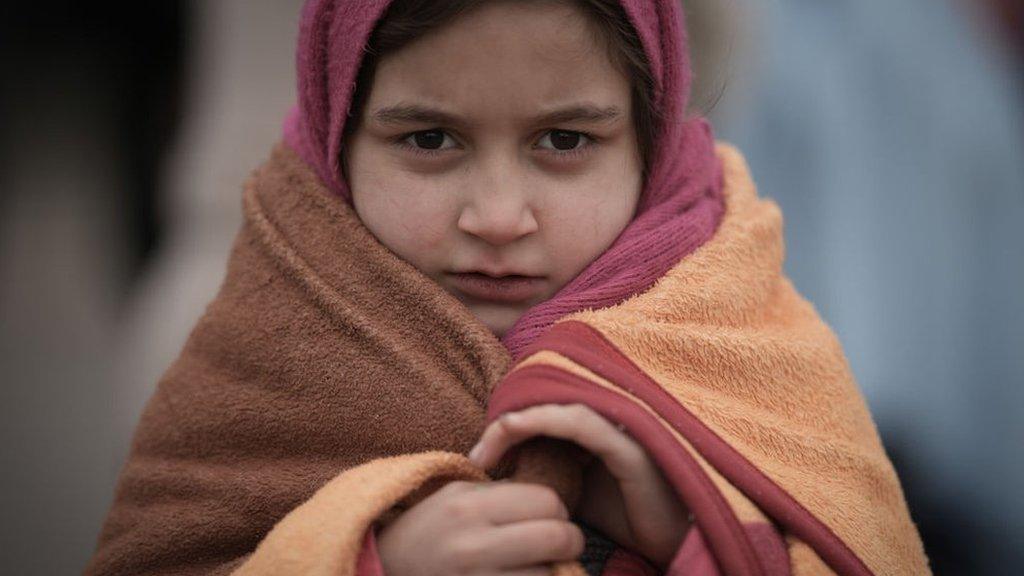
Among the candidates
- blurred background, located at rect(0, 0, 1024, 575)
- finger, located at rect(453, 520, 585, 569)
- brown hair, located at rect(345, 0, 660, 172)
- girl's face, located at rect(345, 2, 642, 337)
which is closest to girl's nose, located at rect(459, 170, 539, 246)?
girl's face, located at rect(345, 2, 642, 337)

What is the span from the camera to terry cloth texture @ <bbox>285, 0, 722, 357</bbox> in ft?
3.45

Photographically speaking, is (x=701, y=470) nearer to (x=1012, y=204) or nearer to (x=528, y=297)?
(x=528, y=297)

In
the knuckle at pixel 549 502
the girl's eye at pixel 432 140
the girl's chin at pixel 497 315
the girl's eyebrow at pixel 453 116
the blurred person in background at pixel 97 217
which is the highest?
the girl's eyebrow at pixel 453 116

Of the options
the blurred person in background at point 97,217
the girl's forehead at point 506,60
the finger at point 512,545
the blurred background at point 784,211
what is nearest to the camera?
the finger at point 512,545

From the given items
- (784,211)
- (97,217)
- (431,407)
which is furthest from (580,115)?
(97,217)

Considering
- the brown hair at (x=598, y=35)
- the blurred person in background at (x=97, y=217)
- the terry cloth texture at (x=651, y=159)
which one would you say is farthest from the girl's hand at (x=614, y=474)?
the blurred person in background at (x=97, y=217)

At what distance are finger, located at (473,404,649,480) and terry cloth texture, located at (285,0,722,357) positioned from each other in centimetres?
18

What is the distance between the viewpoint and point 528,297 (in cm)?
108

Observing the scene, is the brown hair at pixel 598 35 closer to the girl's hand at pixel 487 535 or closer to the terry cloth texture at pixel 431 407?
the terry cloth texture at pixel 431 407

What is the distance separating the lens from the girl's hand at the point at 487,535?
834 mm

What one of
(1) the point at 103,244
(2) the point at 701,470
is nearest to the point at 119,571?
(2) the point at 701,470

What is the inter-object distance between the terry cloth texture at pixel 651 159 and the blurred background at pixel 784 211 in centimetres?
49

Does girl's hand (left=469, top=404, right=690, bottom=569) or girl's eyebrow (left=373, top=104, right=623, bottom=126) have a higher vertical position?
girl's eyebrow (left=373, top=104, right=623, bottom=126)

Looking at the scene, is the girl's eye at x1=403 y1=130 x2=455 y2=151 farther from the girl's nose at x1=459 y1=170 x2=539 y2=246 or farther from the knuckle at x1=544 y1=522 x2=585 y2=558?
the knuckle at x1=544 y1=522 x2=585 y2=558
